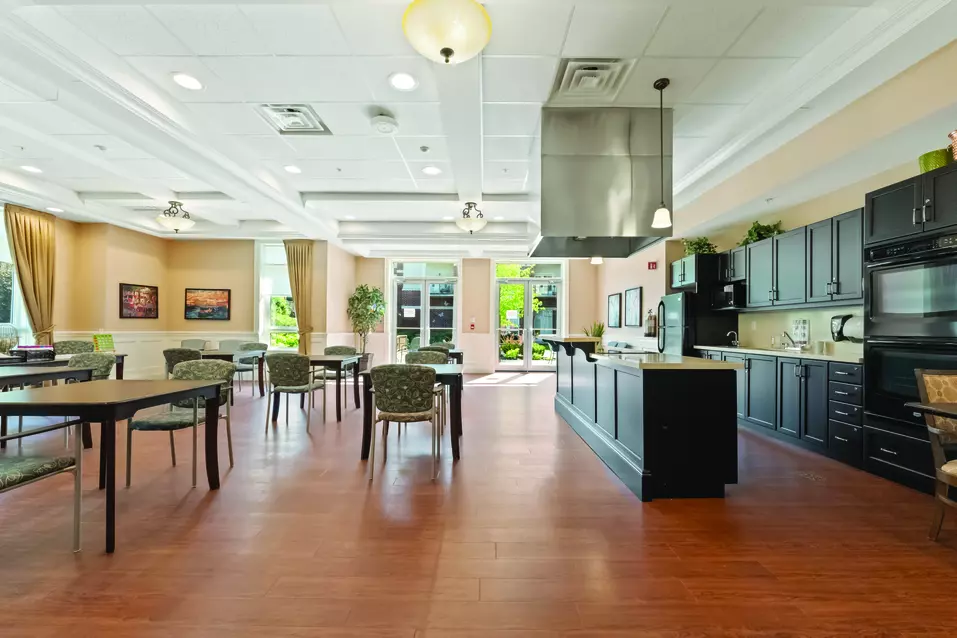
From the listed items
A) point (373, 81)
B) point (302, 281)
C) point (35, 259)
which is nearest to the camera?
point (373, 81)

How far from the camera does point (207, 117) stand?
15.4ft

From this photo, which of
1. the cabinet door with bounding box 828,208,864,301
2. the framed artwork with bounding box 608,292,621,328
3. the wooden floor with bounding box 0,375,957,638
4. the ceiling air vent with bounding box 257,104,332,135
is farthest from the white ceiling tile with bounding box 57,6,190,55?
the framed artwork with bounding box 608,292,621,328

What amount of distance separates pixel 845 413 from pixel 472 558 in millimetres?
3741

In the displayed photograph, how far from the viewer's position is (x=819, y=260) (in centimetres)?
472

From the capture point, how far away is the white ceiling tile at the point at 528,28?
10.0ft

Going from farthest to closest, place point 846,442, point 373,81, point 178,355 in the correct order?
point 178,355 → point 846,442 → point 373,81

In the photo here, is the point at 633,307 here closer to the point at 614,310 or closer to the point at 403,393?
the point at 614,310

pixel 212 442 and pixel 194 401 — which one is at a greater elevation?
pixel 194 401

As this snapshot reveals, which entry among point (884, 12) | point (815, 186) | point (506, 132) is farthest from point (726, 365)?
point (506, 132)

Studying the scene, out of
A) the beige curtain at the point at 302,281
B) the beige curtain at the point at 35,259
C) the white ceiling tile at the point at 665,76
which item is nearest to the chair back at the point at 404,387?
the white ceiling tile at the point at 665,76

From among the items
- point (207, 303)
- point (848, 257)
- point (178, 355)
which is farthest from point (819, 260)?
point (207, 303)

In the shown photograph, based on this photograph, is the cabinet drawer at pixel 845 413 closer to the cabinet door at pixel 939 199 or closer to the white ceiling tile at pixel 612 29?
the cabinet door at pixel 939 199

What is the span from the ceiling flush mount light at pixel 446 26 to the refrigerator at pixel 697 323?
515 centimetres

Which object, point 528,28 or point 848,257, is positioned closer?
point 528,28
